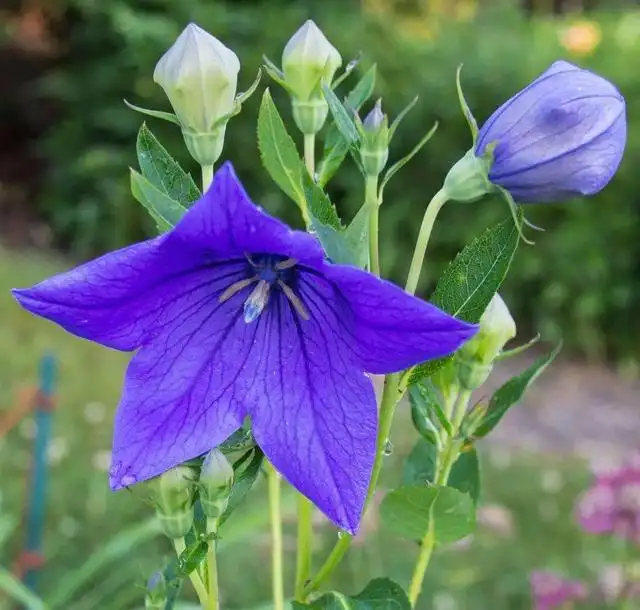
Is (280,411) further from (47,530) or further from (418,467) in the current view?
(47,530)

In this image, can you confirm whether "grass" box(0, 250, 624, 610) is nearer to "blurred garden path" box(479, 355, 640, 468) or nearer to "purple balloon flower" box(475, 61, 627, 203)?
"blurred garden path" box(479, 355, 640, 468)

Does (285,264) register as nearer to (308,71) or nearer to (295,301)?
(295,301)

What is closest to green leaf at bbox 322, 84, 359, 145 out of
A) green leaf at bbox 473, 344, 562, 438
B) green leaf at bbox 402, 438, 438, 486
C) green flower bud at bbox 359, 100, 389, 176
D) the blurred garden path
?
green flower bud at bbox 359, 100, 389, 176

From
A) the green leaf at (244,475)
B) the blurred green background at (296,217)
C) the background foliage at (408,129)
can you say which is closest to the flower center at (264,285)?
the green leaf at (244,475)

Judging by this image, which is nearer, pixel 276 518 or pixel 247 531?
pixel 276 518

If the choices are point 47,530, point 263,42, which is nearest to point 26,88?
point 263,42

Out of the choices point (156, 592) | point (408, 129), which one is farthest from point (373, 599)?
point (408, 129)
